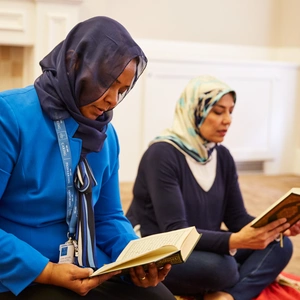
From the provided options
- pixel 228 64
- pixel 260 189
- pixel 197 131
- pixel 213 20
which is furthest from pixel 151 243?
pixel 213 20

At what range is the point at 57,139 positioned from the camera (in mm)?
1168

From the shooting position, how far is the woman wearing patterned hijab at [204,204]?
178 cm

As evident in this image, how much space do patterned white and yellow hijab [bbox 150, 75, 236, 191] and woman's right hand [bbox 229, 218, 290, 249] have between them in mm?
239

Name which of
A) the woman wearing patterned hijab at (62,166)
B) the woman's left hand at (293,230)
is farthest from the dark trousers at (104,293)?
the woman's left hand at (293,230)

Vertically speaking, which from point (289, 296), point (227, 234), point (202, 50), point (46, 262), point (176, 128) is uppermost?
point (202, 50)

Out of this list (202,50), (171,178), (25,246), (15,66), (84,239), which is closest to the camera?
(25,246)

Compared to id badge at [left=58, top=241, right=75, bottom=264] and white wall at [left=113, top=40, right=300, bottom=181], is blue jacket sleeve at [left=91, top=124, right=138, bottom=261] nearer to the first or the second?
id badge at [left=58, top=241, right=75, bottom=264]

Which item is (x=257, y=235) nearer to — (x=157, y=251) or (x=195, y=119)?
(x=195, y=119)

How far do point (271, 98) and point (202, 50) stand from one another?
70 cm

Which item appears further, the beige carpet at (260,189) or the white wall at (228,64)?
the white wall at (228,64)

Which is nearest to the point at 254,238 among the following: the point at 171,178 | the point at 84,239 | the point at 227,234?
the point at 227,234

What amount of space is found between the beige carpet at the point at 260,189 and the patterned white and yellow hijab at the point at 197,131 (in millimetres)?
1012

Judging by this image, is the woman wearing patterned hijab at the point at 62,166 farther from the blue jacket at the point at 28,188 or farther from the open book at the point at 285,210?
the open book at the point at 285,210

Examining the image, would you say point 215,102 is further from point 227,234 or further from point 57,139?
point 57,139
